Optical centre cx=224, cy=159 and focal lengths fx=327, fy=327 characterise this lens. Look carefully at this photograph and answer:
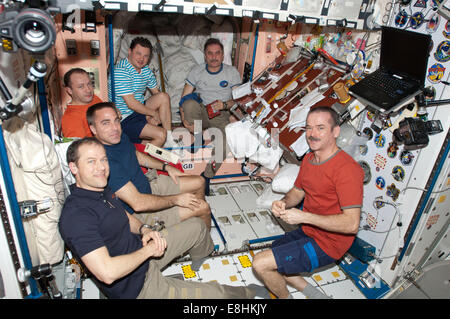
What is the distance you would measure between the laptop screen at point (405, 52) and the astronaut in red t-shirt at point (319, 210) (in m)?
0.75

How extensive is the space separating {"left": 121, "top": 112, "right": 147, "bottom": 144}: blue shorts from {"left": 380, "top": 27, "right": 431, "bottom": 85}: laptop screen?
2797 mm

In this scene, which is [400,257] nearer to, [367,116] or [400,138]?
[400,138]

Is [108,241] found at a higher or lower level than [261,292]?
higher

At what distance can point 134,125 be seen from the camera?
13.5 feet

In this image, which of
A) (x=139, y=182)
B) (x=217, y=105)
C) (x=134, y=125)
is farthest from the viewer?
(x=217, y=105)

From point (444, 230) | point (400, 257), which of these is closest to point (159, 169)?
point (400, 257)

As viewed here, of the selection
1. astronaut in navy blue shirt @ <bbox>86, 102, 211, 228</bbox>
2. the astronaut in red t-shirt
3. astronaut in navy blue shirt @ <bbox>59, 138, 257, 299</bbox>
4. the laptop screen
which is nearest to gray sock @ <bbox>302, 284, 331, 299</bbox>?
the astronaut in red t-shirt

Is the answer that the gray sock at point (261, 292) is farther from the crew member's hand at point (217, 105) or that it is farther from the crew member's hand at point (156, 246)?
the crew member's hand at point (217, 105)

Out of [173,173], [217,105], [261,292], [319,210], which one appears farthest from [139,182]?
[217,105]

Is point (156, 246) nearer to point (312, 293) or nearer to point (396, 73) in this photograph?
point (312, 293)

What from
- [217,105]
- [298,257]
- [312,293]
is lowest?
[312,293]

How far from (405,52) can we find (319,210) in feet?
5.04

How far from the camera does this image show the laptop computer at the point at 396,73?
2.67 metres

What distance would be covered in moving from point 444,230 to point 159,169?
9.41 ft
